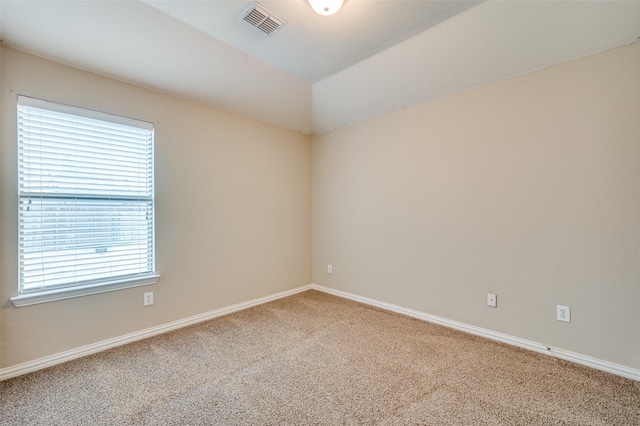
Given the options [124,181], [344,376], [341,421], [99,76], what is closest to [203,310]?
[124,181]

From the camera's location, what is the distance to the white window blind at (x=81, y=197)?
80.7 inches

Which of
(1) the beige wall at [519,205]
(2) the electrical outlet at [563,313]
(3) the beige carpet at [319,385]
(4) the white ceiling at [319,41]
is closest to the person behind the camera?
(3) the beige carpet at [319,385]

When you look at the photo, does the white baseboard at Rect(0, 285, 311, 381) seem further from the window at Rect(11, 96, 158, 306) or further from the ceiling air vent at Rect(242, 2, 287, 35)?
the ceiling air vent at Rect(242, 2, 287, 35)

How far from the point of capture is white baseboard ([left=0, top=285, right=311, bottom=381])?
200 centimetres

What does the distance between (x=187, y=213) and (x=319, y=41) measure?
2.09 metres

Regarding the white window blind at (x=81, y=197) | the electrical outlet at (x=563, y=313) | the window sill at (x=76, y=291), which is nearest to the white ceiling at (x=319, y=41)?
the white window blind at (x=81, y=197)

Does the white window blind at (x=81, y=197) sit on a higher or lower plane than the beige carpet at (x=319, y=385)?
higher

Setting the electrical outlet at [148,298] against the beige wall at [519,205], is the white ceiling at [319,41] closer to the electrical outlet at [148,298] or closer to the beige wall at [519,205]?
the beige wall at [519,205]

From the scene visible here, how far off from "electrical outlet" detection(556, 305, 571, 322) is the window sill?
351 cm

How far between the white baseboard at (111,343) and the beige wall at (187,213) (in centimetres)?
4

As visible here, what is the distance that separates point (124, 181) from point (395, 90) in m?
2.79

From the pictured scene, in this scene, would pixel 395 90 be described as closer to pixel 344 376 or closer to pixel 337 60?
pixel 337 60

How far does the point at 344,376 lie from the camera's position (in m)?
1.97

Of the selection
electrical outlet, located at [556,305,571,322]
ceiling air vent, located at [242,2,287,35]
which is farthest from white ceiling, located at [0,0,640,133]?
electrical outlet, located at [556,305,571,322]
